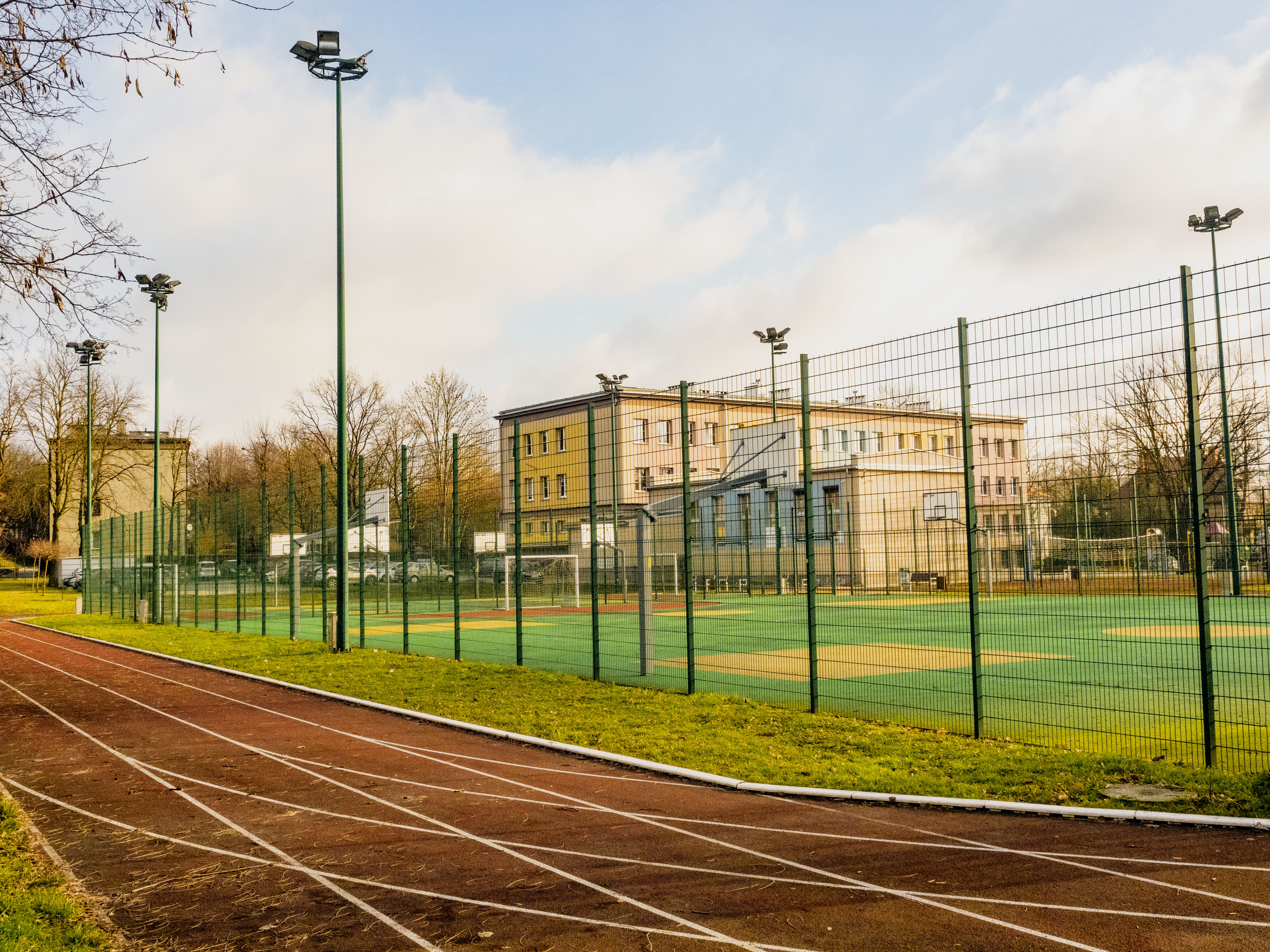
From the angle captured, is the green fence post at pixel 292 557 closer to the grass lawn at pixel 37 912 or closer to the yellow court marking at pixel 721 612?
the yellow court marking at pixel 721 612

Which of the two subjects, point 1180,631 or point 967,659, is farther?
point 1180,631

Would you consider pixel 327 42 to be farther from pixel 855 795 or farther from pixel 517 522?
pixel 855 795

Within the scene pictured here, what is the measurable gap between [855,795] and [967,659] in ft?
29.2

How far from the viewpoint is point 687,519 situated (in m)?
11.4

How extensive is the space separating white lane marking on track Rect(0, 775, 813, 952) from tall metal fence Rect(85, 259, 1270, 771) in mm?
3399

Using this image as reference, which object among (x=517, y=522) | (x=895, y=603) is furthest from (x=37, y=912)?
(x=895, y=603)

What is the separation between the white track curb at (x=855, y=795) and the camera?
19.3 ft

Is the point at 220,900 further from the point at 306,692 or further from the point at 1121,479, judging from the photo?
the point at 306,692

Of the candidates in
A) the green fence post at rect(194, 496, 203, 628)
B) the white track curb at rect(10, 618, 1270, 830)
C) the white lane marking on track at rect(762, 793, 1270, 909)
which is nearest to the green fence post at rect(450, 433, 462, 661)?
the white track curb at rect(10, 618, 1270, 830)

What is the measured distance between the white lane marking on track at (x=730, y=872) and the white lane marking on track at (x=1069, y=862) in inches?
4.7

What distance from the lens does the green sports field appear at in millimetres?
8680

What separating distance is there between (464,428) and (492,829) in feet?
156

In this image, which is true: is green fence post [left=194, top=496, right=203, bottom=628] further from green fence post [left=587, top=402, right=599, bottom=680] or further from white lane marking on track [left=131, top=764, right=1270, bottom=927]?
white lane marking on track [left=131, top=764, right=1270, bottom=927]

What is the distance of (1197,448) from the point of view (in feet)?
22.5
